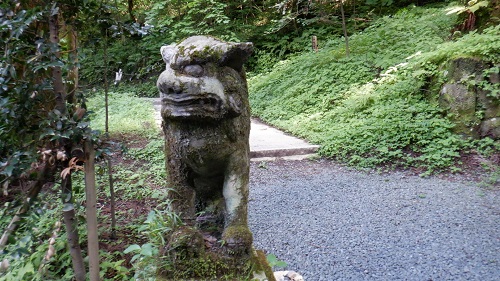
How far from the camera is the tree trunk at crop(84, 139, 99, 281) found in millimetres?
1886

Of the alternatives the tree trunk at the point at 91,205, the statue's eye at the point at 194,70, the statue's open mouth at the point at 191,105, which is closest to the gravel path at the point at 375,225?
the tree trunk at the point at 91,205

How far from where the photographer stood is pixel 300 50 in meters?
12.8

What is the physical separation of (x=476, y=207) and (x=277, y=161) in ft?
9.33

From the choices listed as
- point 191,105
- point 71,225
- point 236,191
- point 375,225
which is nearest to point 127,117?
point 375,225

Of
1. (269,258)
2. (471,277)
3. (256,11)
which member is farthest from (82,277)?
(256,11)

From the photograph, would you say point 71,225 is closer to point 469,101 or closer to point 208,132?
point 208,132

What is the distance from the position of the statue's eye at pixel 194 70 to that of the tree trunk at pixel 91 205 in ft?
1.93

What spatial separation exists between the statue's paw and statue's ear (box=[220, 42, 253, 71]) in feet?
2.83

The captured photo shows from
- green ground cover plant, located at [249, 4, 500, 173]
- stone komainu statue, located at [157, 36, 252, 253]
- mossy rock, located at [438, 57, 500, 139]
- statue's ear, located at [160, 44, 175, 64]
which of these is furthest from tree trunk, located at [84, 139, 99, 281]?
mossy rock, located at [438, 57, 500, 139]

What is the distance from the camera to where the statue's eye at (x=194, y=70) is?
5.96 feet

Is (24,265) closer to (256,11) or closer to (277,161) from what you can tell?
(277,161)

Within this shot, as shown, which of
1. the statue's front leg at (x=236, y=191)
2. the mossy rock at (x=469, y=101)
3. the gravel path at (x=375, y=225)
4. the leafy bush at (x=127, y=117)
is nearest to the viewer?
the statue's front leg at (x=236, y=191)

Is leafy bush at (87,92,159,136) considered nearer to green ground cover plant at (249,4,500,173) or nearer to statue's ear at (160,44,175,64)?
green ground cover plant at (249,4,500,173)

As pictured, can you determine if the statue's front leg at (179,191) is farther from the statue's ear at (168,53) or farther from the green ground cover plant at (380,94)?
the green ground cover plant at (380,94)
